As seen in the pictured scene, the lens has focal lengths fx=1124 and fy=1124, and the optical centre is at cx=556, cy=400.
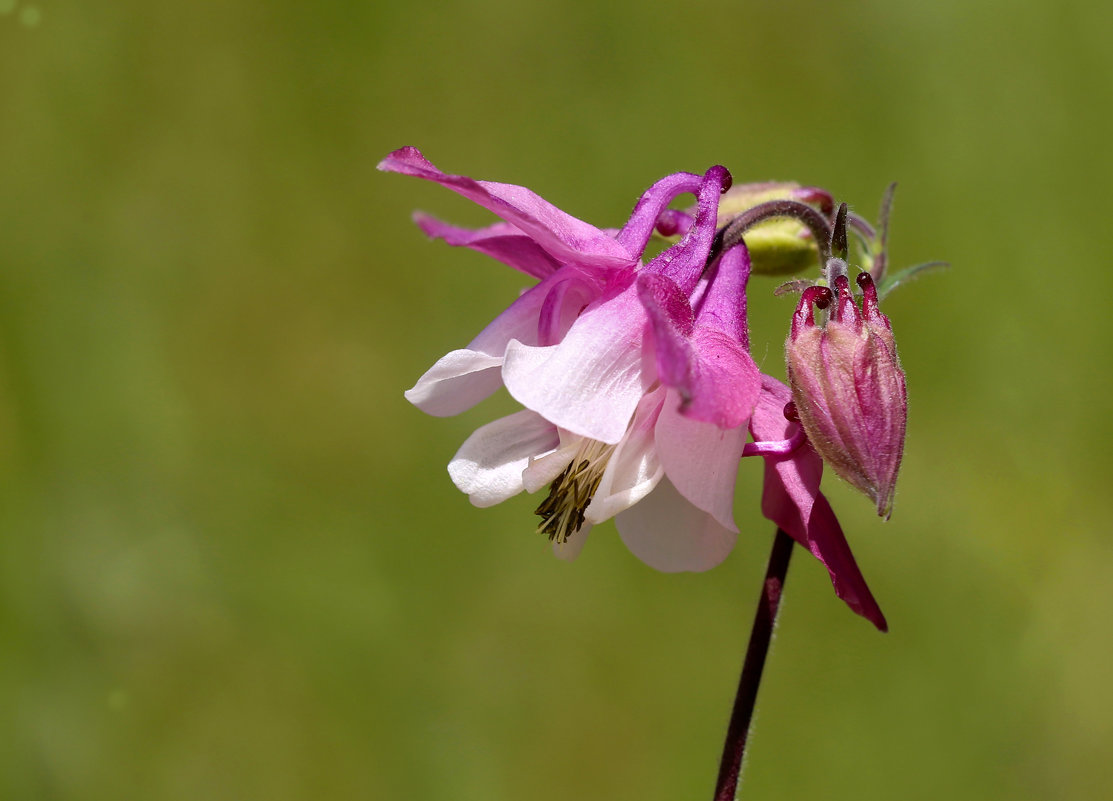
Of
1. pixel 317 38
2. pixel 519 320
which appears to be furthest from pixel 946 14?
pixel 519 320

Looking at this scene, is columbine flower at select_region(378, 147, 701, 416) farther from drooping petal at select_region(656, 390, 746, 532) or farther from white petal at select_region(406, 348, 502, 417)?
drooping petal at select_region(656, 390, 746, 532)

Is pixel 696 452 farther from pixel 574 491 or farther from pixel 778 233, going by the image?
pixel 778 233

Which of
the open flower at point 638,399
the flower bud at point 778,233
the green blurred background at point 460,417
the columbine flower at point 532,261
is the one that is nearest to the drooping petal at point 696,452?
the open flower at point 638,399

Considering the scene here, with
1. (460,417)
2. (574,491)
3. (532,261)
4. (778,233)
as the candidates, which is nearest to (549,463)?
(574,491)

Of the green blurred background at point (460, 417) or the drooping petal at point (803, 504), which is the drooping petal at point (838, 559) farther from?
the green blurred background at point (460, 417)

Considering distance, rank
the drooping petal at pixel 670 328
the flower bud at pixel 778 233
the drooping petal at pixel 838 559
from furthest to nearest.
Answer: the flower bud at pixel 778 233
the drooping petal at pixel 838 559
the drooping petal at pixel 670 328

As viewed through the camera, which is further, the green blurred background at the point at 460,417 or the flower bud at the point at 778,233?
the green blurred background at the point at 460,417

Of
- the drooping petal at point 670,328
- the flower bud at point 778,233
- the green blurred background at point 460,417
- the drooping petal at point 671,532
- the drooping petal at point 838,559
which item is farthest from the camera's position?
the green blurred background at point 460,417

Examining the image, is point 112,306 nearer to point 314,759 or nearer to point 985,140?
point 314,759
